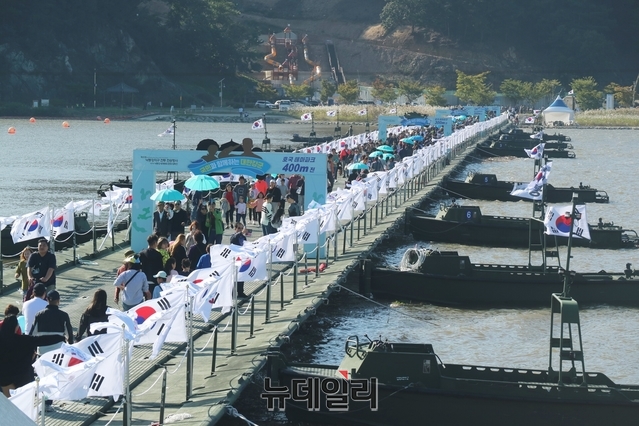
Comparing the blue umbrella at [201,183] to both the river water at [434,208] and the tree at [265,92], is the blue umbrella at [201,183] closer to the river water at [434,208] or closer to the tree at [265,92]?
the river water at [434,208]

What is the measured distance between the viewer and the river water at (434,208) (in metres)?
25.8

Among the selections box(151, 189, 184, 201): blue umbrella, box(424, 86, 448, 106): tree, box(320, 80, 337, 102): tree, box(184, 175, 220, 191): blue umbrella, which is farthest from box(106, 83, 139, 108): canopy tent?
box(151, 189, 184, 201): blue umbrella

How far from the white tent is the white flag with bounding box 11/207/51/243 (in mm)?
114020

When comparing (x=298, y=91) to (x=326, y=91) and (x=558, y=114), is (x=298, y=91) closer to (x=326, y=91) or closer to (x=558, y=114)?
(x=326, y=91)

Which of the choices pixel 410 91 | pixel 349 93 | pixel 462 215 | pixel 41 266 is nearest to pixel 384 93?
pixel 410 91

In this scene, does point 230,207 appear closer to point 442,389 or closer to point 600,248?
point 600,248

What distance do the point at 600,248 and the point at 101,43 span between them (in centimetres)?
12754

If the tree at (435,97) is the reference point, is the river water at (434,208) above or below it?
below

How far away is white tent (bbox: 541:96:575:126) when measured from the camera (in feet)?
445

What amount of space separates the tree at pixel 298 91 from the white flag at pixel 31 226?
5795 inches

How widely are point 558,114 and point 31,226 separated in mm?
118374

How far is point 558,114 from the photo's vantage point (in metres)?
139

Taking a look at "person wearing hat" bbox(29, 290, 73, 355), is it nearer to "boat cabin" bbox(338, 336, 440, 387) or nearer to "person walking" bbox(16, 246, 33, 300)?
"boat cabin" bbox(338, 336, 440, 387)

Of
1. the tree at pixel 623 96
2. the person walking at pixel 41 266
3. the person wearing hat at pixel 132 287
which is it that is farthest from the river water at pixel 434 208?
A: the tree at pixel 623 96
